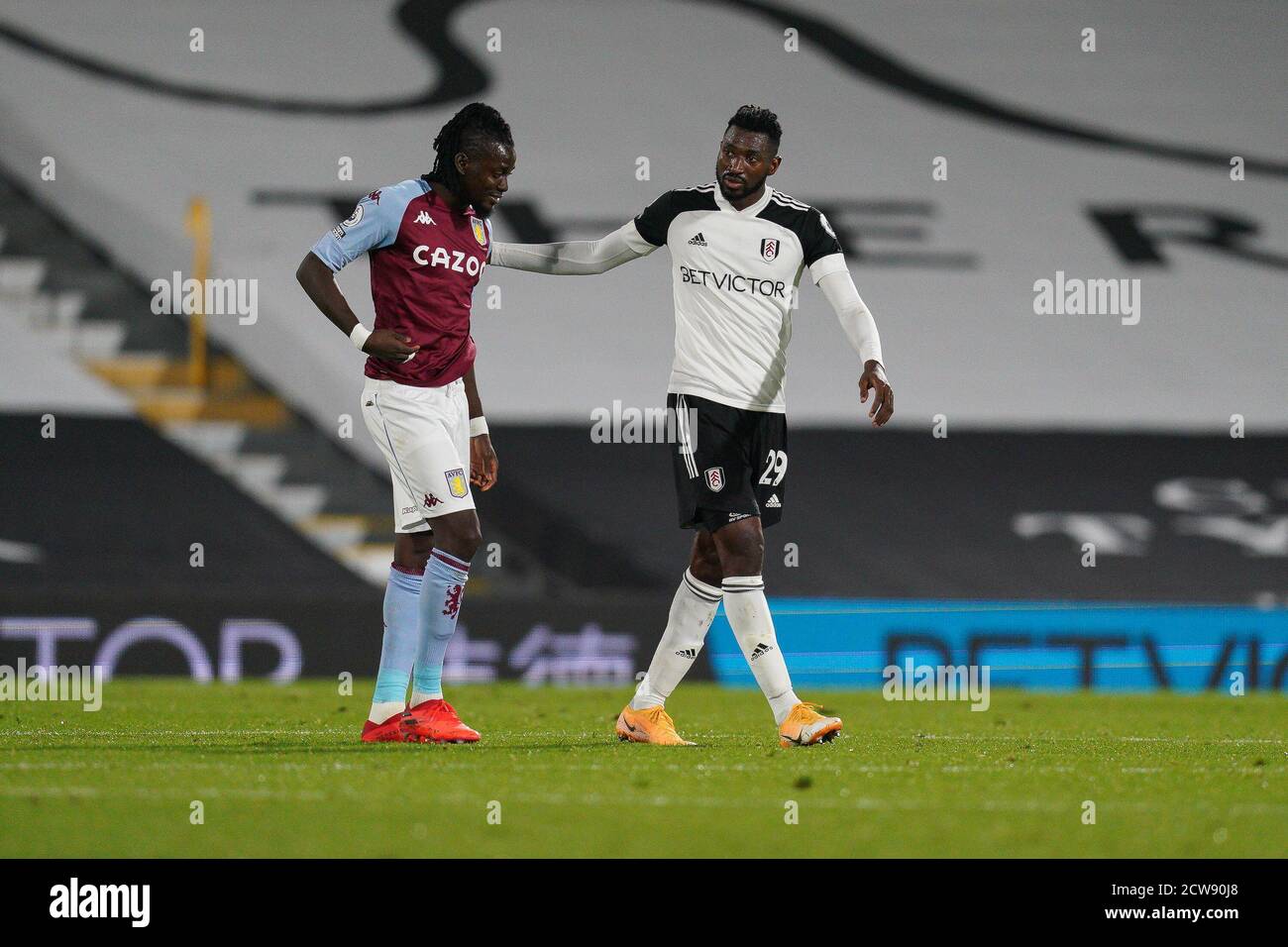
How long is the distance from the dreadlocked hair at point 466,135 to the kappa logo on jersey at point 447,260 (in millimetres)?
263

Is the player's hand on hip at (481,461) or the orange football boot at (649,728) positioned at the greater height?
the player's hand on hip at (481,461)

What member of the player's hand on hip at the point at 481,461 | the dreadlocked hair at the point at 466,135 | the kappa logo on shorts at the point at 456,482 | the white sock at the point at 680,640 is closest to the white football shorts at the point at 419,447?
the kappa logo on shorts at the point at 456,482

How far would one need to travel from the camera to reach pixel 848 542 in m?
15.6

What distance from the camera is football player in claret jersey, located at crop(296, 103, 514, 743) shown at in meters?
6.30

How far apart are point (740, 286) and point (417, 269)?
4.23ft

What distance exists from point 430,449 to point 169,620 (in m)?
6.16

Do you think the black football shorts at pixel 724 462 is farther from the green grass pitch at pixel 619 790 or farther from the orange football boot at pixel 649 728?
the green grass pitch at pixel 619 790

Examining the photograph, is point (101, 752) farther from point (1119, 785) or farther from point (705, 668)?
point (705, 668)

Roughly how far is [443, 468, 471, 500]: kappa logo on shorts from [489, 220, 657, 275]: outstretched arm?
998mm

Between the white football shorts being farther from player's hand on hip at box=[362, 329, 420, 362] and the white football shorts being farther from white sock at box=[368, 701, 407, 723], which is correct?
white sock at box=[368, 701, 407, 723]

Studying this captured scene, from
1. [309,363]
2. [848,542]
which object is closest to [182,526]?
[309,363]

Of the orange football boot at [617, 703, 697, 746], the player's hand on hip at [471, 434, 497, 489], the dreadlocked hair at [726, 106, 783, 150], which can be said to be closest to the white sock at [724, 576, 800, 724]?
the orange football boot at [617, 703, 697, 746]

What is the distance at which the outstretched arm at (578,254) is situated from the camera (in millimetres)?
6938
